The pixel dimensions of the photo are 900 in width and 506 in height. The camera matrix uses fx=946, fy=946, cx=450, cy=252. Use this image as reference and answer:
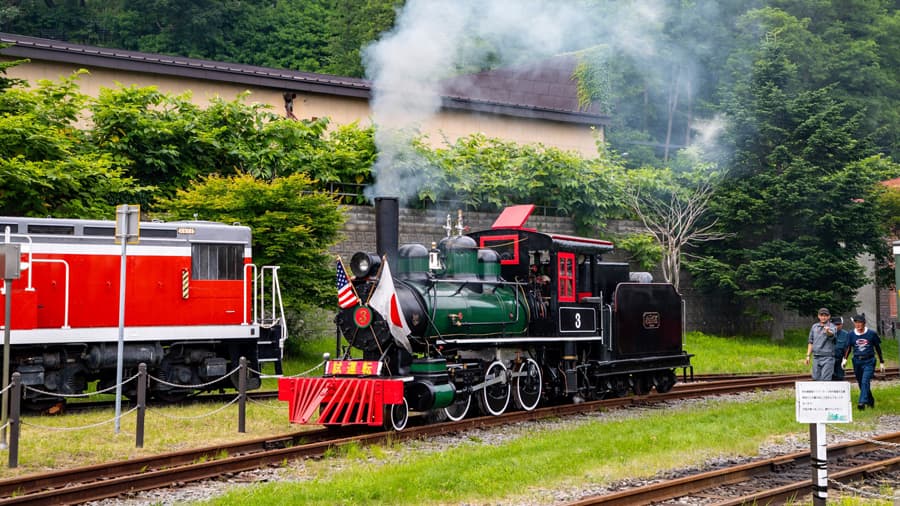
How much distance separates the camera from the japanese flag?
13.0m

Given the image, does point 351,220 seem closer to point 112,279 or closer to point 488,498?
point 112,279

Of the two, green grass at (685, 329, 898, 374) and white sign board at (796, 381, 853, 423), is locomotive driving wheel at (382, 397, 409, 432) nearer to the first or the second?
white sign board at (796, 381, 853, 423)

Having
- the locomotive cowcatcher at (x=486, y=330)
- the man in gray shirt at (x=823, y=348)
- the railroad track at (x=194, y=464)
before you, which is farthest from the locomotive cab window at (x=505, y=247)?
the man in gray shirt at (x=823, y=348)

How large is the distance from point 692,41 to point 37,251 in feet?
78.1

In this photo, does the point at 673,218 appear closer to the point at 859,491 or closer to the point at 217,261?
the point at 217,261

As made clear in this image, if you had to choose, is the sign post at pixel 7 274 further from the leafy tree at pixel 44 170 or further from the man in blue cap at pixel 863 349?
the man in blue cap at pixel 863 349

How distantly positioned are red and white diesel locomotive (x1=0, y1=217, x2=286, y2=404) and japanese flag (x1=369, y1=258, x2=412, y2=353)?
14.1 ft

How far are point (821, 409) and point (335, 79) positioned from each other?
897 inches

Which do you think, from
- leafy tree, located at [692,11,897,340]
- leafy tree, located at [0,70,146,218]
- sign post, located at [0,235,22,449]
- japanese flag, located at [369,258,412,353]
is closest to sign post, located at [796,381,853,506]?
japanese flag, located at [369,258,412,353]

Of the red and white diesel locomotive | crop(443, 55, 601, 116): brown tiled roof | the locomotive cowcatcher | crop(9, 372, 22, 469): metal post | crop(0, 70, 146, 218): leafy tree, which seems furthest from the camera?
crop(443, 55, 601, 116): brown tiled roof

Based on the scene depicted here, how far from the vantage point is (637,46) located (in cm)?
2788

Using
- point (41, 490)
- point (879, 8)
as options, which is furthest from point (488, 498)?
point (879, 8)

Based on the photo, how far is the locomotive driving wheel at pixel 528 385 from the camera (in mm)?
15533

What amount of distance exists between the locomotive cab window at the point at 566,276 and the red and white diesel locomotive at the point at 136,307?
531cm
